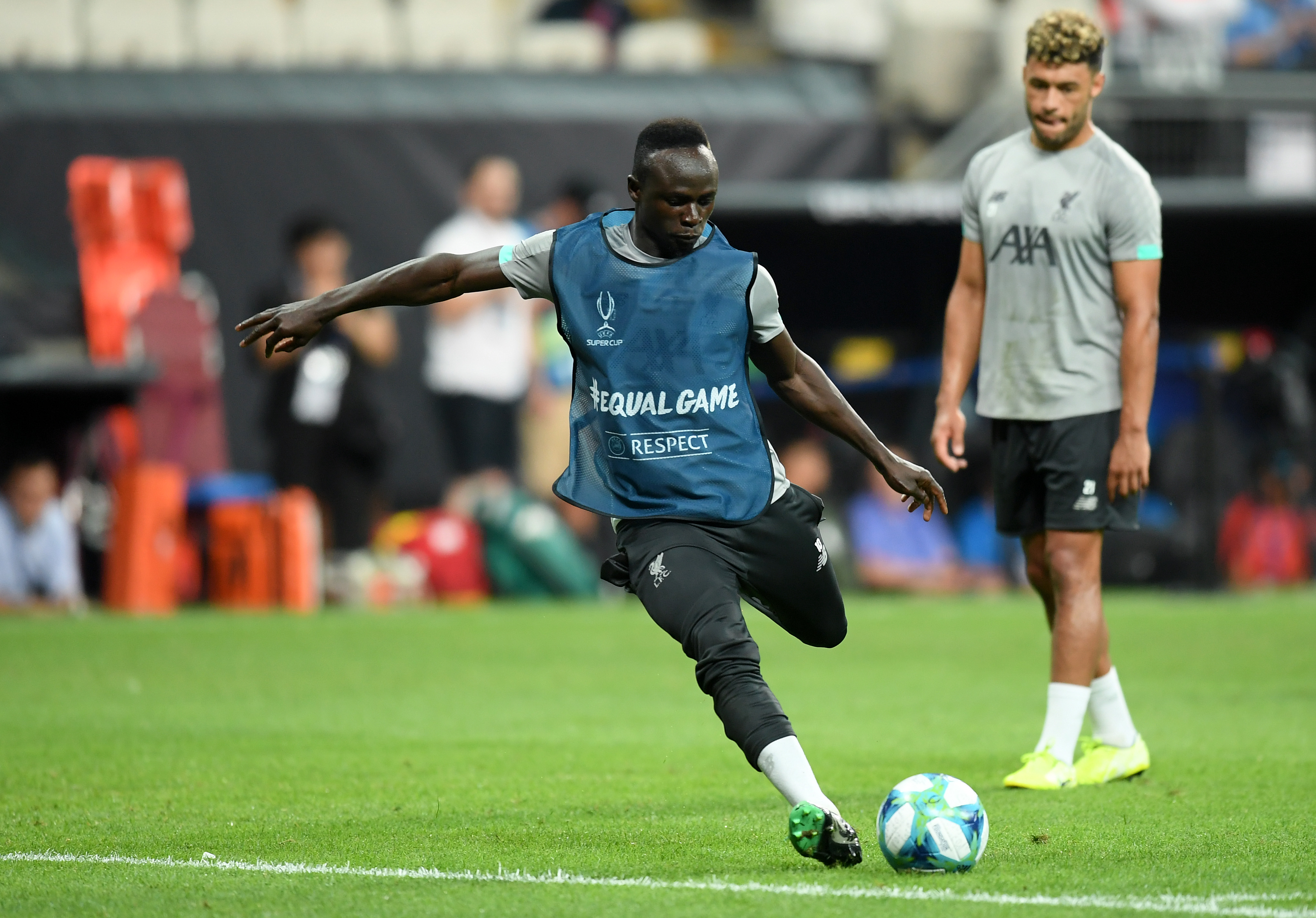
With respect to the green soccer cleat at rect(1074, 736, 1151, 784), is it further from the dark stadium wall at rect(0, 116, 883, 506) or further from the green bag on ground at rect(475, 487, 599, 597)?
the dark stadium wall at rect(0, 116, 883, 506)

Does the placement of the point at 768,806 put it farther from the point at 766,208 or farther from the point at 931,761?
the point at 766,208

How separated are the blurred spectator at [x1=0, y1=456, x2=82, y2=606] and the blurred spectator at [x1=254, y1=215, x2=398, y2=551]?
169cm

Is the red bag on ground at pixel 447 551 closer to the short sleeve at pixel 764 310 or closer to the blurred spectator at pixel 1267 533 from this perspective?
the blurred spectator at pixel 1267 533

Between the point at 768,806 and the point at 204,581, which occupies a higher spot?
the point at 768,806

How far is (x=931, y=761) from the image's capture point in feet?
24.6

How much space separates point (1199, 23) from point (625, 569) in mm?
16149

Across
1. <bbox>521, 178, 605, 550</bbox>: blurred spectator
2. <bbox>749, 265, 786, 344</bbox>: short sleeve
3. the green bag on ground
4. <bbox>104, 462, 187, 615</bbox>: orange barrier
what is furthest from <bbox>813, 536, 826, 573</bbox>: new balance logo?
<bbox>521, 178, 605, 550</bbox>: blurred spectator

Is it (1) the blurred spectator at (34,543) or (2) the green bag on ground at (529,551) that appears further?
(2) the green bag on ground at (529,551)

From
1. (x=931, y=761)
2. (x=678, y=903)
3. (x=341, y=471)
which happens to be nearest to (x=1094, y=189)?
(x=931, y=761)

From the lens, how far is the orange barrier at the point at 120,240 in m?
16.2

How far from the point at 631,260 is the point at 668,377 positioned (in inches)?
13.9

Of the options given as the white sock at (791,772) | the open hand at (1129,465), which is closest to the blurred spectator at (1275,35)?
the open hand at (1129,465)

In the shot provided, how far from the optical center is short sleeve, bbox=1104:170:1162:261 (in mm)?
7055

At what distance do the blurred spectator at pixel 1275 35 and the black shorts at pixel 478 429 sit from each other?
933 centimetres
